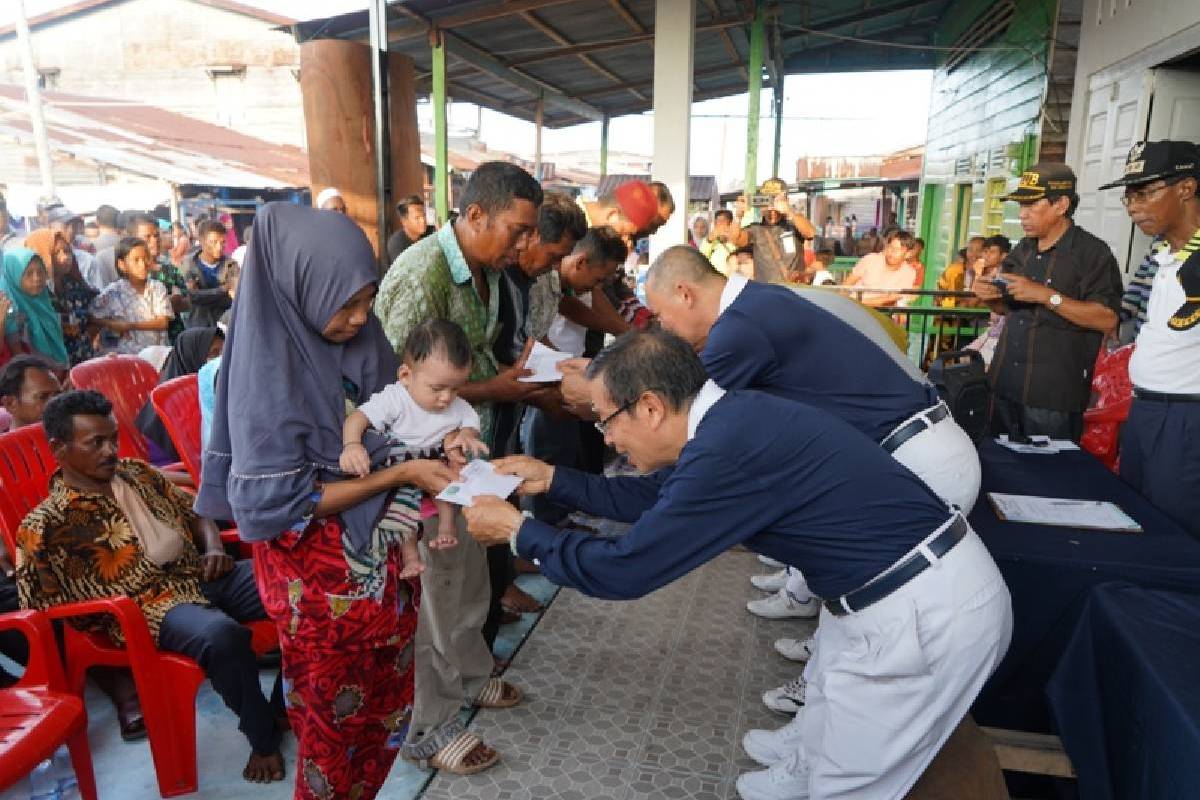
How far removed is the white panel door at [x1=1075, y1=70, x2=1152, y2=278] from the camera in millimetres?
5250

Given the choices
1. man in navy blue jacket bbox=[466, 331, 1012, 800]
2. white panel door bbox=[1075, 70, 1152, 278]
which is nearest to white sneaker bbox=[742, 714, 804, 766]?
man in navy blue jacket bbox=[466, 331, 1012, 800]

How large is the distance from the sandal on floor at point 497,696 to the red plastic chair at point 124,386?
81.5 inches

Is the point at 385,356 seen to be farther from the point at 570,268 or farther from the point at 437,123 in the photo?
the point at 437,123

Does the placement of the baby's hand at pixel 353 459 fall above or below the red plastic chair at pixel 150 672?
above

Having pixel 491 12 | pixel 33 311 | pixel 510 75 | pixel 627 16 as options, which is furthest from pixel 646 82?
pixel 33 311

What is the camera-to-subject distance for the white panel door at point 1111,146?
5.25 m

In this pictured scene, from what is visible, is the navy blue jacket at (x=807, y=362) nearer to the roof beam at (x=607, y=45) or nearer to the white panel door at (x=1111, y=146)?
the white panel door at (x=1111, y=146)

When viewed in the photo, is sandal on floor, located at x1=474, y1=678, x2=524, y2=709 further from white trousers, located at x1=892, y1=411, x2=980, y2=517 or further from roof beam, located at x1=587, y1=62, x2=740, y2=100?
Answer: roof beam, located at x1=587, y1=62, x2=740, y2=100

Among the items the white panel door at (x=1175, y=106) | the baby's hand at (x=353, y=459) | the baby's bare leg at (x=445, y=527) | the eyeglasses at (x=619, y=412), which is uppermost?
the white panel door at (x=1175, y=106)

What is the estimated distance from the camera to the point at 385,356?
80.4 inches

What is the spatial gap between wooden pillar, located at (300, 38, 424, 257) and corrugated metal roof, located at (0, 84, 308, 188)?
8.85 m

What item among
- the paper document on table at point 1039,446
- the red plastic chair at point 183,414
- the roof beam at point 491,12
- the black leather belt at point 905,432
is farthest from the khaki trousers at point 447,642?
the roof beam at point 491,12

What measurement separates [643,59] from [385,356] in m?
10.6

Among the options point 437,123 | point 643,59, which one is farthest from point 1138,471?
point 643,59
